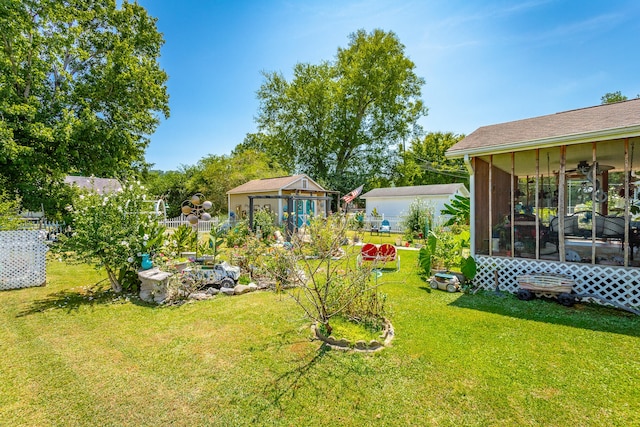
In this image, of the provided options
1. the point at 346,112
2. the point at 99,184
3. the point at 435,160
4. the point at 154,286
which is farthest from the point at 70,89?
the point at 435,160

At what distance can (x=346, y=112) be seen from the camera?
33.6 metres

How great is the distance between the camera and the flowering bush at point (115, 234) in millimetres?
6118

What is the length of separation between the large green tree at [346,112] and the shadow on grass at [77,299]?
87.0 feet

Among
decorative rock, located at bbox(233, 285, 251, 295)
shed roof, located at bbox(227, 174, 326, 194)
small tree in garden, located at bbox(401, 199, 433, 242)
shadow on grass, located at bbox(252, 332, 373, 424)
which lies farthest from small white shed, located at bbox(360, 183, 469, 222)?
shadow on grass, located at bbox(252, 332, 373, 424)

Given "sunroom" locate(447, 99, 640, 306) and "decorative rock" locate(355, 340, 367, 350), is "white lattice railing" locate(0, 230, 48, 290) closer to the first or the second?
"decorative rock" locate(355, 340, 367, 350)

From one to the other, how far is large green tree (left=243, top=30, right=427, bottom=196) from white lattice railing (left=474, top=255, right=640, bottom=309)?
25994 millimetres

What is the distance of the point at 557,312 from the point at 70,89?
21.1m

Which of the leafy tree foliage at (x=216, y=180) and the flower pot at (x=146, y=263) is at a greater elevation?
the leafy tree foliage at (x=216, y=180)

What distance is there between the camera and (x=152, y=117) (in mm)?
19078

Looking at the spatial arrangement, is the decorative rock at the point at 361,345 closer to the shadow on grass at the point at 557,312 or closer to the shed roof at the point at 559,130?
the shadow on grass at the point at 557,312

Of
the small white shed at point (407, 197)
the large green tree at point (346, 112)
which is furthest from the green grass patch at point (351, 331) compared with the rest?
the large green tree at point (346, 112)

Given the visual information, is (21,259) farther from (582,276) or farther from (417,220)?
(417,220)

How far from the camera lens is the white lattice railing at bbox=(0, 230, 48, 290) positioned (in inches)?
281

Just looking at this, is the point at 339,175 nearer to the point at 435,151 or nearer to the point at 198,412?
the point at 435,151
